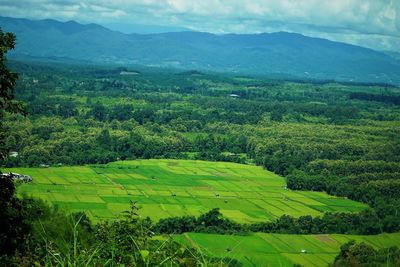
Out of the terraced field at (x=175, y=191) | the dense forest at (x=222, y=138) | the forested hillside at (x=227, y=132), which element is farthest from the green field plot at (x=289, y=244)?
the terraced field at (x=175, y=191)

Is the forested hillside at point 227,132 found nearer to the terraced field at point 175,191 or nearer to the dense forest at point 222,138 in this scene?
the dense forest at point 222,138

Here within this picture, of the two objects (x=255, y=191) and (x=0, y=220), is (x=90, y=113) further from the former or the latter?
(x=0, y=220)

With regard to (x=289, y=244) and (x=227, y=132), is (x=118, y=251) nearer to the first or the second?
(x=289, y=244)

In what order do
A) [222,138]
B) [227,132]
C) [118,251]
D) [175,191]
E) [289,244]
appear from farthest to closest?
[227,132] < [222,138] < [175,191] < [289,244] < [118,251]

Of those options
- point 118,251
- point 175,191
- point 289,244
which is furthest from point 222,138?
point 118,251

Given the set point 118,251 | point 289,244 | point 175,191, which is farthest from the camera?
point 175,191
